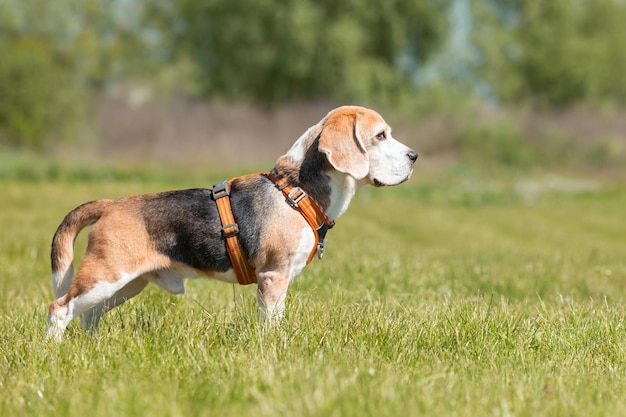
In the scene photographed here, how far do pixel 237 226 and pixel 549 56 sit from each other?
46.6 meters

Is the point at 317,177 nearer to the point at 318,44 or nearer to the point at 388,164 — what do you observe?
the point at 388,164

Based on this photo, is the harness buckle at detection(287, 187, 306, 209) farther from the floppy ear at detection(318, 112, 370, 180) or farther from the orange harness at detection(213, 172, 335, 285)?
the floppy ear at detection(318, 112, 370, 180)

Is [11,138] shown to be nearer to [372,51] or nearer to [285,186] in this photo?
[372,51]

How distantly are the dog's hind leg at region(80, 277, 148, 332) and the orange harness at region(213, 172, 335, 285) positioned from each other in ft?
2.28

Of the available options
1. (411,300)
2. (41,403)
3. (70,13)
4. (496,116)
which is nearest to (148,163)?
(496,116)

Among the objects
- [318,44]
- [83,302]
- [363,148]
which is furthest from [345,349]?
[318,44]

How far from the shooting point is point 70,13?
164 ft

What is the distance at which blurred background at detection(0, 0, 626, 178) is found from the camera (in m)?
28.0

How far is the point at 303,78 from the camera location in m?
35.5

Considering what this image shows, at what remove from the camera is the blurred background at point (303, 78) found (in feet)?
91.8

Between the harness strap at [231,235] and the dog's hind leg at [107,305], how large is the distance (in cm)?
68

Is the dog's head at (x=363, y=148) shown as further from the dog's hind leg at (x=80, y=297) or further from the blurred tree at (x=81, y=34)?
the blurred tree at (x=81, y=34)

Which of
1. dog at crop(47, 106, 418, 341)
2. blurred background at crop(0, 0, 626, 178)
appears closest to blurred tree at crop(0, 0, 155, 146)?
blurred background at crop(0, 0, 626, 178)

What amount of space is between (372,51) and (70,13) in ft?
73.8
